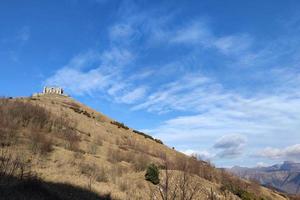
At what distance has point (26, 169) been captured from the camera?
16.5m

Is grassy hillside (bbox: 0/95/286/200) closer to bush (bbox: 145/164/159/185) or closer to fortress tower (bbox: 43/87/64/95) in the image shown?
bush (bbox: 145/164/159/185)

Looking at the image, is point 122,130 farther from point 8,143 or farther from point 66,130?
point 8,143

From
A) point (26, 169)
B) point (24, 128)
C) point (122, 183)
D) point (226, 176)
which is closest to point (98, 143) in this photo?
point (24, 128)

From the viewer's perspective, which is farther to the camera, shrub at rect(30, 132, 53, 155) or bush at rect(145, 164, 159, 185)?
bush at rect(145, 164, 159, 185)

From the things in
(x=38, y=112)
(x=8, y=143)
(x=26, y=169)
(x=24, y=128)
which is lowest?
(x=26, y=169)

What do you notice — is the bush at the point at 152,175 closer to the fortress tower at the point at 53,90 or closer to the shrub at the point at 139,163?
the shrub at the point at 139,163

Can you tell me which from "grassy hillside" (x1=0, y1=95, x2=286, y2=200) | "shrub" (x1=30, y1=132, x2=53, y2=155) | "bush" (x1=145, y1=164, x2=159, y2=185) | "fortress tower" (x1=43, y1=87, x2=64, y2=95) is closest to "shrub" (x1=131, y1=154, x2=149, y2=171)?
"grassy hillside" (x1=0, y1=95, x2=286, y2=200)

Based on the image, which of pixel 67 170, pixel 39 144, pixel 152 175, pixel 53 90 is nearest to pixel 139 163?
pixel 152 175

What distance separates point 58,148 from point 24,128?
4417mm

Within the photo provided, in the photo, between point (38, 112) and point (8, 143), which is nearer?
point (8, 143)

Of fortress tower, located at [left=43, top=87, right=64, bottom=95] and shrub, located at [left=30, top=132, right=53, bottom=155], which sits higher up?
fortress tower, located at [left=43, top=87, right=64, bottom=95]

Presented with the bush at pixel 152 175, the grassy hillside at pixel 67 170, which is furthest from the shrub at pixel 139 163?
the bush at pixel 152 175

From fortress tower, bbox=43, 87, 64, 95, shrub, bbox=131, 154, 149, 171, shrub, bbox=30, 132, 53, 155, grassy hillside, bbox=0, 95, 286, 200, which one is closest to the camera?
grassy hillside, bbox=0, 95, 286, 200

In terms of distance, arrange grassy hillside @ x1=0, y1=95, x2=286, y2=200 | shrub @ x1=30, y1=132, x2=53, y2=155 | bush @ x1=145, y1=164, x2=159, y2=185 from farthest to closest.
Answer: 1. bush @ x1=145, y1=164, x2=159, y2=185
2. shrub @ x1=30, y1=132, x2=53, y2=155
3. grassy hillside @ x1=0, y1=95, x2=286, y2=200
